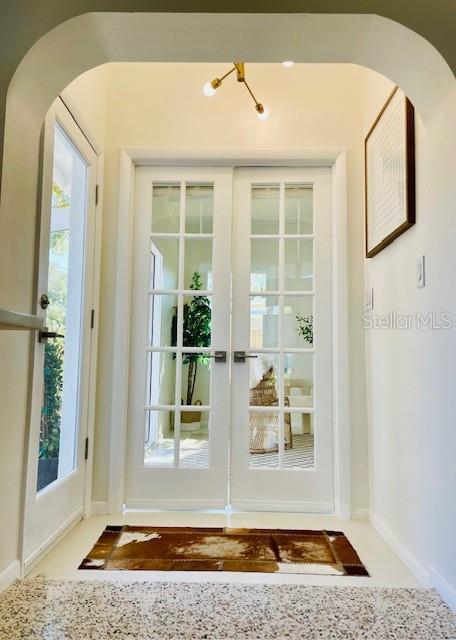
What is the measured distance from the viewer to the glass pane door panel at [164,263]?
2525 millimetres

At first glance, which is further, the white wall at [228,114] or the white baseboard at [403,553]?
the white wall at [228,114]

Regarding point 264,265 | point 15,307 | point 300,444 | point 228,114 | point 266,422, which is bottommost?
point 300,444

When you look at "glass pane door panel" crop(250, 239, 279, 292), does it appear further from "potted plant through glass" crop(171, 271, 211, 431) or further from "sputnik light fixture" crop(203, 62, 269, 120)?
"sputnik light fixture" crop(203, 62, 269, 120)

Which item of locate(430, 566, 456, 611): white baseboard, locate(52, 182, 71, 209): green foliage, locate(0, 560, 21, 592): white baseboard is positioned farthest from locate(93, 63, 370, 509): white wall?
locate(430, 566, 456, 611): white baseboard

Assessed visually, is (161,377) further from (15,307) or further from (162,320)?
(15,307)

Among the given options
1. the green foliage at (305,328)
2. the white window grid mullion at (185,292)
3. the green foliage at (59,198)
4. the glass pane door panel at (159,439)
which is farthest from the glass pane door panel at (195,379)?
the green foliage at (59,198)

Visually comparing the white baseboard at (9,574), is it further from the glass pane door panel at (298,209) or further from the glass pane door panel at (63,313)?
the glass pane door panel at (298,209)

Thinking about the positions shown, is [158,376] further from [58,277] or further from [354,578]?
[354,578]

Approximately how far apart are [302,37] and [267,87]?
1217mm

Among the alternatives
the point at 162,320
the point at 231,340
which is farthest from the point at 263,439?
the point at 162,320

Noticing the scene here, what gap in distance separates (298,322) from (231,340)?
16.8 inches

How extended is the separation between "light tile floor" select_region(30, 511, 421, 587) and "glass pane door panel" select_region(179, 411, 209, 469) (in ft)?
0.92

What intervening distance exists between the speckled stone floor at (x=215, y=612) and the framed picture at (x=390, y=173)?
1.41 m

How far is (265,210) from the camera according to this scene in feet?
8.36
